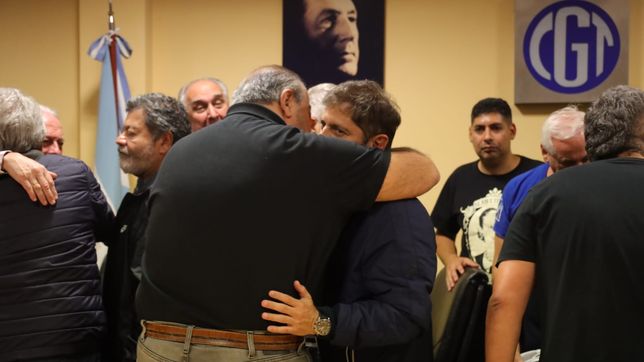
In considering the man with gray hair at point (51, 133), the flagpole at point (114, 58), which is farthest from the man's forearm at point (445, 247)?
the flagpole at point (114, 58)

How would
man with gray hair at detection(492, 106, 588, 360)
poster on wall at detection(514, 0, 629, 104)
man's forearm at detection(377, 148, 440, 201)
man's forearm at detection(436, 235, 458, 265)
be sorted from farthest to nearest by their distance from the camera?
poster on wall at detection(514, 0, 629, 104) → man's forearm at detection(436, 235, 458, 265) → man with gray hair at detection(492, 106, 588, 360) → man's forearm at detection(377, 148, 440, 201)

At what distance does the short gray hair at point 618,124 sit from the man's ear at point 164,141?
1401mm

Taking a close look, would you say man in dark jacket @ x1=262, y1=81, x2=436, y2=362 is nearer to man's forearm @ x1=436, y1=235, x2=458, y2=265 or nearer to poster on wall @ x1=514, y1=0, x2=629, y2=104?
man's forearm @ x1=436, y1=235, x2=458, y2=265

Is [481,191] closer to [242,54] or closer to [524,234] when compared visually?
[524,234]

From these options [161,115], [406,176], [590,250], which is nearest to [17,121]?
[161,115]

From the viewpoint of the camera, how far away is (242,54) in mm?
4488

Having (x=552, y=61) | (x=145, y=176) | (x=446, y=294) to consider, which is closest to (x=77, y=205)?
(x=145, y=176)

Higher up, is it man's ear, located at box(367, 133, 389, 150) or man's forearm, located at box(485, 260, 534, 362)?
man's ear, located at box(367, 133, 389, 150)

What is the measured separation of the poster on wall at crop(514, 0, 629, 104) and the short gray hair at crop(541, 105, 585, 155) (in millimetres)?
1575

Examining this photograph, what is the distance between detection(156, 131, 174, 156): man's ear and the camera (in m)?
2.56

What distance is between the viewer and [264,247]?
1678 millimetres

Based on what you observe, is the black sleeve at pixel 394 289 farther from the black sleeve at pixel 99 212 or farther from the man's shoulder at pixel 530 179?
the man's shoulder at pixel 530 179

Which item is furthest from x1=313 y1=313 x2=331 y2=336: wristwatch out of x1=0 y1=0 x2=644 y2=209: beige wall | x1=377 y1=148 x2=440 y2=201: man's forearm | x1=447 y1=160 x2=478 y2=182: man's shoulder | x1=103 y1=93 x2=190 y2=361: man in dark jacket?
x1=0 y1=0 x2=644 y2=209: beige wall

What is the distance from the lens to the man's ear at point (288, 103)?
1879 millimetres
